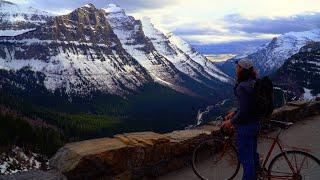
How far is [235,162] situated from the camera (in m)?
13.2

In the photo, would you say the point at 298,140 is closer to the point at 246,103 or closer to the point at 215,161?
the point at 215,161

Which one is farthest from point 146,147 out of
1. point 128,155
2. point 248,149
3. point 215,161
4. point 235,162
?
point 248,149

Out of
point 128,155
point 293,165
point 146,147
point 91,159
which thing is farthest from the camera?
point 146,147

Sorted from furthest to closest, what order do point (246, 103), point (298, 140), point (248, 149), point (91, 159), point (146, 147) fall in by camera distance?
point (298, 140)
point (146, 147)
point (91, 159)
point (248, 149)
point (246, 103)

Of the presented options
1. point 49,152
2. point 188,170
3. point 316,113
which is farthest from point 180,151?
point 49,152

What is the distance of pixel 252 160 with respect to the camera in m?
11.6

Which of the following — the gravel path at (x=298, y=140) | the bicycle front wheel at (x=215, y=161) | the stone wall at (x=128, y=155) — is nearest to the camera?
the stone wall at (x=128, y=155)

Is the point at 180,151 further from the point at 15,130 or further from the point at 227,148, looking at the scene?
the point at 15,130

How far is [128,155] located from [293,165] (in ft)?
13.2

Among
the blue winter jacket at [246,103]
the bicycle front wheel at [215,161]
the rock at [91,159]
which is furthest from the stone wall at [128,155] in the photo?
the blue winter jacket at [246,103]

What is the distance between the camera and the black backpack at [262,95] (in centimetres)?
1108

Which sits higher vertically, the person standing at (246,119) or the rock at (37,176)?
the person standing at (246,119)

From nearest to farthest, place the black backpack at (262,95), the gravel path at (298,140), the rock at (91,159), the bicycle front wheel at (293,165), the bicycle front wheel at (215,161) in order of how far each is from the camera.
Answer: the black backpack at (262,95), the bicycle front wheel at (293,165), the rock at (91,159), the bicycle front wheel at (215,161), the gravel path at (298,140)

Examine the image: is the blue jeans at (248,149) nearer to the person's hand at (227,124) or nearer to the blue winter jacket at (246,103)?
the blue winter jacket at (246,103)
